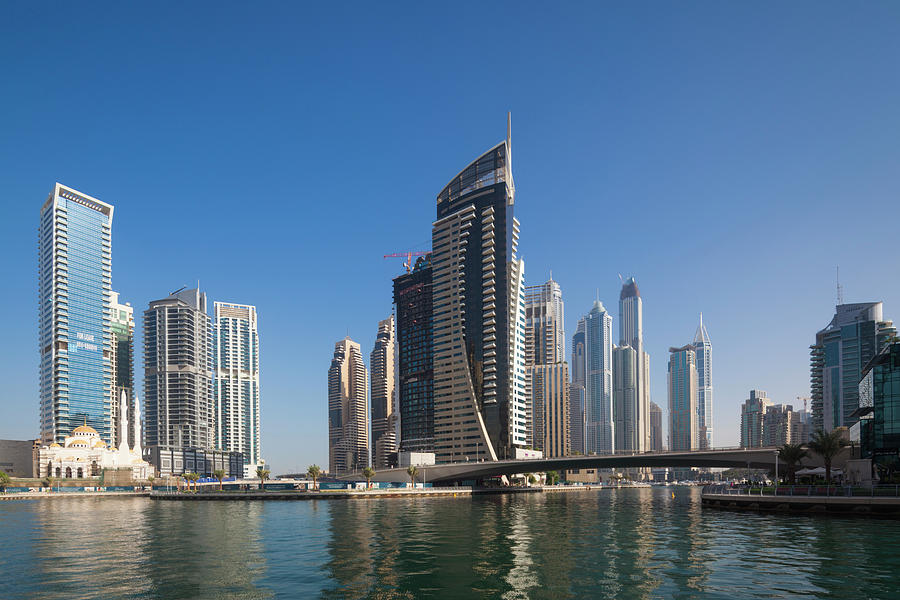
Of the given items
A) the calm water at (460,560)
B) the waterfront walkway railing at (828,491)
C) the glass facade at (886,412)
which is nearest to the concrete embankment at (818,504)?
the waterfront walkway railing at (828,491)

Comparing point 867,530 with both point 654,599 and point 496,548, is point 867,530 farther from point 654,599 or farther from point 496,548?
point 654,599

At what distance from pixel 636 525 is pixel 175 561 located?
55.3 meters

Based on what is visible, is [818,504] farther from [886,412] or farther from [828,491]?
[886,412]

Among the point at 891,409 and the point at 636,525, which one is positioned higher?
the point at 891,409

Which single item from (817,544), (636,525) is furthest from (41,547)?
(817,544)

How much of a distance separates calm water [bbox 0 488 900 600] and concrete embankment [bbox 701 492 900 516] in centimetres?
592

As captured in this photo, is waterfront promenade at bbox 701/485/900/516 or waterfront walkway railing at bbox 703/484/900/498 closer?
waterfront promenade at bbox 701/485/900/516

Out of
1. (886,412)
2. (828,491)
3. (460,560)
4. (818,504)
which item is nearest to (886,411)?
(886,412)

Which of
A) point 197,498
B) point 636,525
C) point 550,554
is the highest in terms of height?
point 550,554

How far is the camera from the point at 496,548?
60.2 meters

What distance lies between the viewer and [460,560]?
52719mm

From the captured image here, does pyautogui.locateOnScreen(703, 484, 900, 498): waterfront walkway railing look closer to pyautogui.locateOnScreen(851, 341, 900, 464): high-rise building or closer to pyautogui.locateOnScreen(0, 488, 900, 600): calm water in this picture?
pyautogui.locateOnScreen(0, 488, 900, 600): calm water

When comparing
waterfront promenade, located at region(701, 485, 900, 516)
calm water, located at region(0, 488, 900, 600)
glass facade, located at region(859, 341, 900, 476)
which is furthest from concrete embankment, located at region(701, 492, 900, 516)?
glass facade, located at region(859, 341, 900, 476)

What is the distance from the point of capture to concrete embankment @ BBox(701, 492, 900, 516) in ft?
282
